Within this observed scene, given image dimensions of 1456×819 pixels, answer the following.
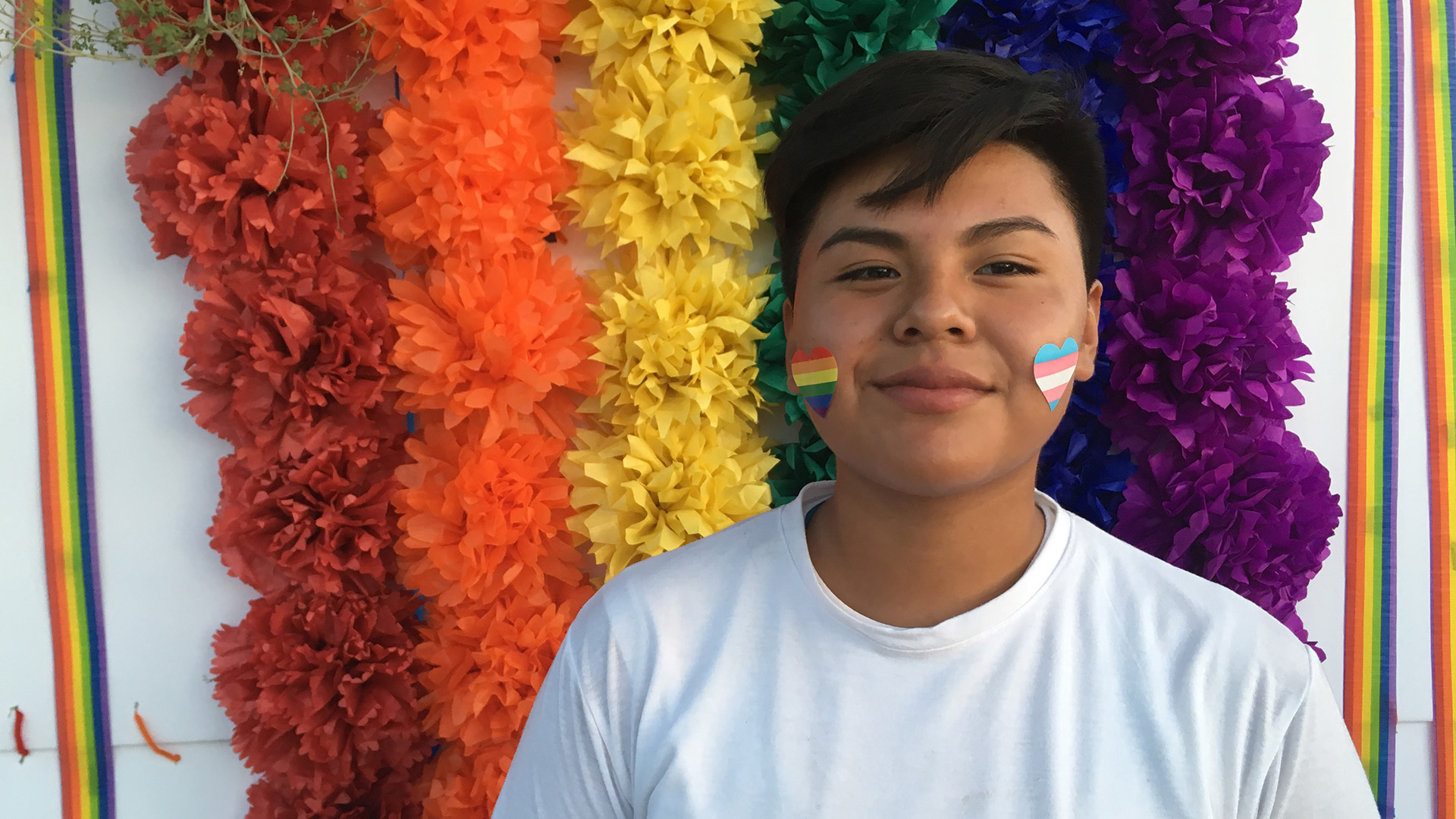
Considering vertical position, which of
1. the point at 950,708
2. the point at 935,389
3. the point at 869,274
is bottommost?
the point at 950,708

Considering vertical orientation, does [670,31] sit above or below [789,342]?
above

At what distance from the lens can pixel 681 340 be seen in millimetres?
1295

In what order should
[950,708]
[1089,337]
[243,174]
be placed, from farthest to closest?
[243,174]
[1089,337]
[950,708]

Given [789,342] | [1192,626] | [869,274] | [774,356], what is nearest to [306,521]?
[774,356]

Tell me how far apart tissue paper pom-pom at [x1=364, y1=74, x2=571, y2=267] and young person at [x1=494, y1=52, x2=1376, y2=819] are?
0.63 meters

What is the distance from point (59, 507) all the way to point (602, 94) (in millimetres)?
1205

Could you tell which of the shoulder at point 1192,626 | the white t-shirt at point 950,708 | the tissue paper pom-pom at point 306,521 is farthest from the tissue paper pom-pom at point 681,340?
the shoulder at point 1192,626

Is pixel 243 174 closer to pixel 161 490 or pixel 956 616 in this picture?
pixel 161 490

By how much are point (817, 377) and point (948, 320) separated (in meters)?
0.13

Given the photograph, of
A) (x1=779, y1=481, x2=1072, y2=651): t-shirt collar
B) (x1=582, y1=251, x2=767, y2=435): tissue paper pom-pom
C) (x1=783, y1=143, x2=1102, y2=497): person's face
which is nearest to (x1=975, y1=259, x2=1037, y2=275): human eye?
(x1=783, y1=143, x2=1102, y2=497): person's face

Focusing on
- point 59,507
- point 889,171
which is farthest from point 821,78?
point 59,507

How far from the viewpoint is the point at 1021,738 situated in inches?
27.8

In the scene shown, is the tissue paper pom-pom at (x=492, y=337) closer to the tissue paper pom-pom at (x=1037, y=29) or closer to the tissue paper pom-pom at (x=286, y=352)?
the tissue paper pom-pom at (x=286, y=352)

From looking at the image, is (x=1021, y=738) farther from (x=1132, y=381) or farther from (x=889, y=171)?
(x=1132, y=381)
